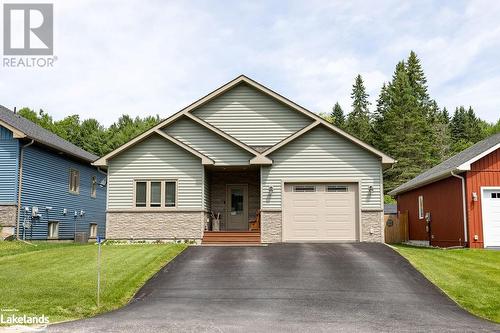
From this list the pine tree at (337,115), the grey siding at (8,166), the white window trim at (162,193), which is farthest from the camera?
the pine tree at (337,115)

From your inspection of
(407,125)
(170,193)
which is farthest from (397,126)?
(170,193)

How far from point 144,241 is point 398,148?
45.7 metres

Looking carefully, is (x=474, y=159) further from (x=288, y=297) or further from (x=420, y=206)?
(x=288, y=297)

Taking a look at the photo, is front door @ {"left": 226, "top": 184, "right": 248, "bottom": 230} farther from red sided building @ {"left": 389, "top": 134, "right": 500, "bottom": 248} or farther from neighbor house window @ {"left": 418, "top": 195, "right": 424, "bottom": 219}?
neighbor house window @ {"left": 418, "top": 195, "right": 424, "bottom": 219}

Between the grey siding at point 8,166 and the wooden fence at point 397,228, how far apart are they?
21.6 metres

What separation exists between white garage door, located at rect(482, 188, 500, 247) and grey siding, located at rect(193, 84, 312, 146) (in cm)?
837

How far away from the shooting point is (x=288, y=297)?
12.0 meters

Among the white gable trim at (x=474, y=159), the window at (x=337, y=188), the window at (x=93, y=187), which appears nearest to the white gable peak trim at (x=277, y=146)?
the window at (x=337, y=188)

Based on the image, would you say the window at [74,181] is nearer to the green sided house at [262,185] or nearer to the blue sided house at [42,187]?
the blue sided house at [42,187]

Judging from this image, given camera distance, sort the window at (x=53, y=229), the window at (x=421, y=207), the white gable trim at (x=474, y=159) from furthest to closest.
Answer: the window at (x=421, y=207), the window at (x=53, y=229), the white gable trim at (x=474, y=159)

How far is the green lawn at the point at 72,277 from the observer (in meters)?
11.0

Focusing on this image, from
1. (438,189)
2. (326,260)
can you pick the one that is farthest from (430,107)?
(326,260)

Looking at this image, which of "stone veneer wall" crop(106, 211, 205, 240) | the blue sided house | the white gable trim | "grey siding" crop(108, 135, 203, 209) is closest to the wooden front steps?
"stone veneer wall" crop(106, 211, 205, 240)

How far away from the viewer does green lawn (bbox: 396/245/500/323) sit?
1178 cm
